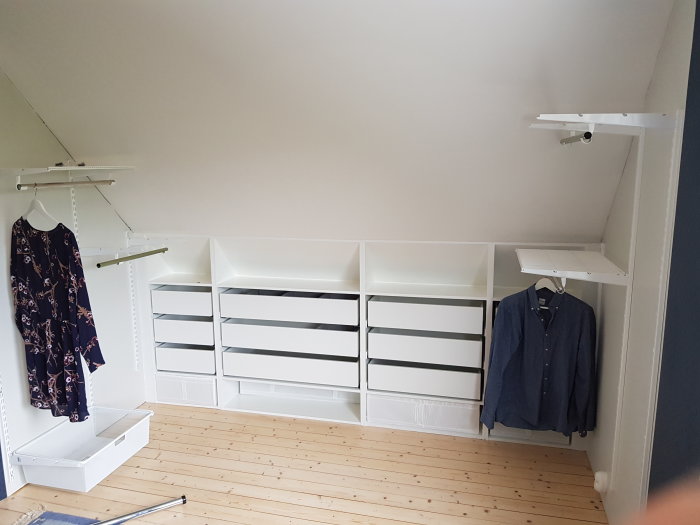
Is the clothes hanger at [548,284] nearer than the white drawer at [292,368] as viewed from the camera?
Yes

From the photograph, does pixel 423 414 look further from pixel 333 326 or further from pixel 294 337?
pixel 294 337

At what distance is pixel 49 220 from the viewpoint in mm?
2629

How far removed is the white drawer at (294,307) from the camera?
316 cm

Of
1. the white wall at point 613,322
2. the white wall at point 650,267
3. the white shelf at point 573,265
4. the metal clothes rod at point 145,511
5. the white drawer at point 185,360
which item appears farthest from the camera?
the white drawer at point 185,360

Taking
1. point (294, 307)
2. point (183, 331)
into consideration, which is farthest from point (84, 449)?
point (294, 307)

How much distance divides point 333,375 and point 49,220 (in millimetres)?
1841

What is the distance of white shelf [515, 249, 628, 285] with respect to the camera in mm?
2029

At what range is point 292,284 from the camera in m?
3.33

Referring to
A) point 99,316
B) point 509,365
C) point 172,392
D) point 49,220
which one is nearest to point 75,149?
point 49,220

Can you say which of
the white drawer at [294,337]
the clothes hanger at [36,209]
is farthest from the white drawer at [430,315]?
the clothes hanger at [36,209]

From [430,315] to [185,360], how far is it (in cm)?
171

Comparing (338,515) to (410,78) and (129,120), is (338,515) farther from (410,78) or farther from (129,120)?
(129,120)

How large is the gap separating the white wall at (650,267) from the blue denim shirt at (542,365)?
0.48m

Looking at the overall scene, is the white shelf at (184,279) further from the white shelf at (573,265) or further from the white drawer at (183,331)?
the white shelf at (573,265)
